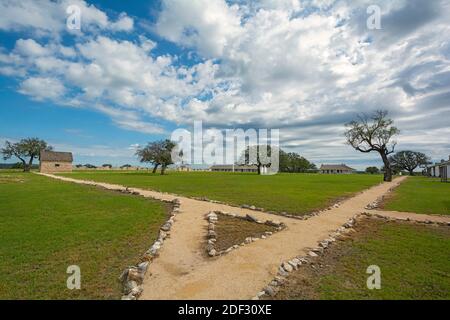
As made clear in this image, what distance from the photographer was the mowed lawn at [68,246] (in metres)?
5.73

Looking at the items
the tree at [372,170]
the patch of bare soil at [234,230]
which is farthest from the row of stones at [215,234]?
the tree at [372,170]

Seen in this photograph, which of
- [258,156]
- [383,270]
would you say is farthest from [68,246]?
[258,156]

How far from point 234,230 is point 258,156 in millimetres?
70786

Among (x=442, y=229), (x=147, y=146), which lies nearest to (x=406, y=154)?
(x=147, y=146)

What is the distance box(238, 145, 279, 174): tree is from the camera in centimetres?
8062

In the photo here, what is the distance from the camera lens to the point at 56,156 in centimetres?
7512

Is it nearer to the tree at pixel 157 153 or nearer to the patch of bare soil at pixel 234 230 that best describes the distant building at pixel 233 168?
the tree at pixel 157 153

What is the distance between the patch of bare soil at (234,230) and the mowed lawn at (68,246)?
95.4 inches

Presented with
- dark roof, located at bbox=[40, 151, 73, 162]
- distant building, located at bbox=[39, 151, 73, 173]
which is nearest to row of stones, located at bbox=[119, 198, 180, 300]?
distant building, located at bbox=[39, 151, 73, 173]

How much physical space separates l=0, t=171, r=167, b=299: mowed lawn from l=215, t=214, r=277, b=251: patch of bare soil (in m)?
2.42

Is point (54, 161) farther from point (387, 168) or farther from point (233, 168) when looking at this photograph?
point (233, 168)

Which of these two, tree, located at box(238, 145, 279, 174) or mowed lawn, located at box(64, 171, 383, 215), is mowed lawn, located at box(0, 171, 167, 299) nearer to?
mowed lawn, located at box(64, 171, 383, 215)
